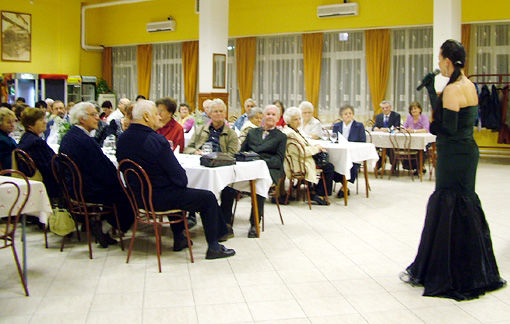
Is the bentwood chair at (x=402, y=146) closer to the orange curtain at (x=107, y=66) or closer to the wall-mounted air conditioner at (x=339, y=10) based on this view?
the wall-mounted air conditioner at (x=339, y=10)

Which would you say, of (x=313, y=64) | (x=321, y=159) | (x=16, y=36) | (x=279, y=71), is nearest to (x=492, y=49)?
(x=313, y=64)

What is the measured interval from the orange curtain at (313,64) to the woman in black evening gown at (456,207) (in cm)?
968

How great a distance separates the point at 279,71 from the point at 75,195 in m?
10.1

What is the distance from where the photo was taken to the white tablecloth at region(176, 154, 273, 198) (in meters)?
4.72

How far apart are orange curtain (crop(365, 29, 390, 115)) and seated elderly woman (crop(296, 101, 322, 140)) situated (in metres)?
5.24

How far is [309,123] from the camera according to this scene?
7.78 metres

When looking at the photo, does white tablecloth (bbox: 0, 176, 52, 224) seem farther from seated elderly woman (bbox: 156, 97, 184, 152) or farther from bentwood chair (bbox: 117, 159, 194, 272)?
seated elderly woman (bbox: 156, 97, 184, 152)

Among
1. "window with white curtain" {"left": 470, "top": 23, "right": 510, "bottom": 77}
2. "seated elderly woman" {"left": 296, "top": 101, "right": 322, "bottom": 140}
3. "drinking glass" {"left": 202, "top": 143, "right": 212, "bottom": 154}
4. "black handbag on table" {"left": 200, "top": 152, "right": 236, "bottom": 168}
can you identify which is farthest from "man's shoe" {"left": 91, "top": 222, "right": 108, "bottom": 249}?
"window with white curtain" {"left": 470, "top": 23, "right": 510, "bottom": 77}

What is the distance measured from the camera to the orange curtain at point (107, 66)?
57.2 ft

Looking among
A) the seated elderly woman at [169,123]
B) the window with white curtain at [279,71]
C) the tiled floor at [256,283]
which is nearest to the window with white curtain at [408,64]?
the window with white curtain at [279,71]

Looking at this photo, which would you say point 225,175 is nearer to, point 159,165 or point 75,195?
point 159,165

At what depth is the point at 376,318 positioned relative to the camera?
3.39 metres

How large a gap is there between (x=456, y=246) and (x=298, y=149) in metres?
3.06

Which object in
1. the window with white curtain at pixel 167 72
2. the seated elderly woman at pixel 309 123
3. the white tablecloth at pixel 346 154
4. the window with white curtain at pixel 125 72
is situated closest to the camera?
the white tablecloth at pixel 346 154
